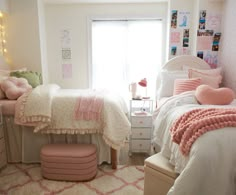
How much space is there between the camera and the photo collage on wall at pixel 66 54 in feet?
11.8

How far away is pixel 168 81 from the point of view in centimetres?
290

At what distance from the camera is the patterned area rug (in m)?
2.01

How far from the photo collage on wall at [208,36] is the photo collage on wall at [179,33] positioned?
21cm

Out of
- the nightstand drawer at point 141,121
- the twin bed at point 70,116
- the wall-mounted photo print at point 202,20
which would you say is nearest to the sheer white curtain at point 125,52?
the wall-mounted photo print at point 202,20

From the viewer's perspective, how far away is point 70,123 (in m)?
2.29

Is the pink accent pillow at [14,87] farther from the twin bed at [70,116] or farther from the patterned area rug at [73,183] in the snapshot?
the patterned area rug at [73,183]

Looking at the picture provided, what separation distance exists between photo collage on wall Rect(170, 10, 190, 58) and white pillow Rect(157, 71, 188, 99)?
47cm

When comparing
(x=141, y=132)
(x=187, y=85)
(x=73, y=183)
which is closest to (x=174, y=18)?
(x=187, y=85)

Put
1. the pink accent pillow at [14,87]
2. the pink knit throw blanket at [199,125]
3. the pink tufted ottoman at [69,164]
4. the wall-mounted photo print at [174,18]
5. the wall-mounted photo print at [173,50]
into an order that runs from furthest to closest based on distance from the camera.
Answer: the wall-mounted photo print at [173,50]
the wall-mounted photo print at [174,18]
the pink accent pillow at [14,87]
the pink tufted ottoman at [69,164]
the pink knit throw blanket at [199,125]

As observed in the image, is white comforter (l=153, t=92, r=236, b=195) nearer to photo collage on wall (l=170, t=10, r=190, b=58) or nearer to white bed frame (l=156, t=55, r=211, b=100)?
white bed frame (l=156, t=55, r=211, b=100)

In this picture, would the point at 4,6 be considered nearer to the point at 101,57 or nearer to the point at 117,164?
the point at 101,57

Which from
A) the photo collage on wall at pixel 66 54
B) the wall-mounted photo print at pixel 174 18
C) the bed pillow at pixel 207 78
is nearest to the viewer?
the bed pillow at pixel 207 78

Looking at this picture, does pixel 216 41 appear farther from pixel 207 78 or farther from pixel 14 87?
pixel 14 87

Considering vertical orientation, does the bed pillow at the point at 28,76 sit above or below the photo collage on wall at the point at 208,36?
below
